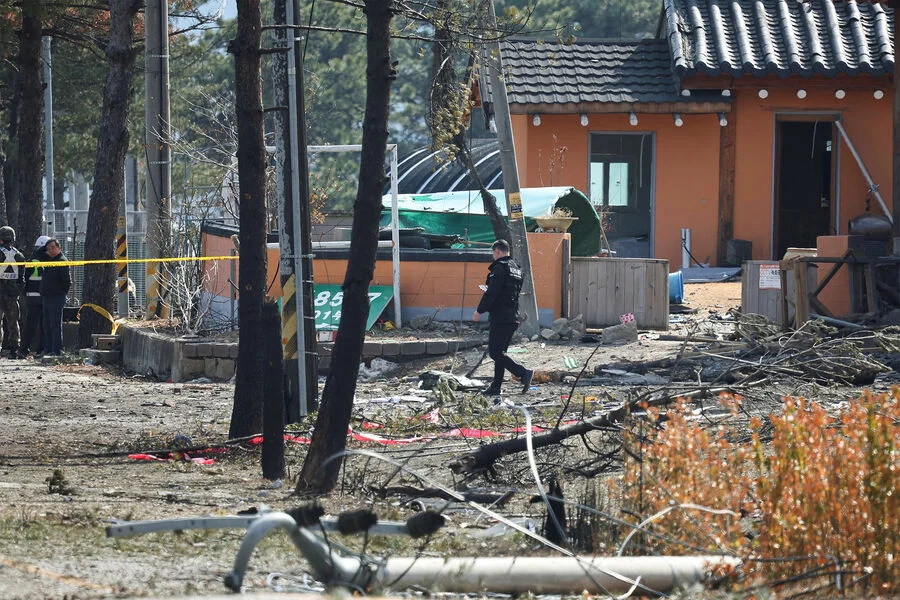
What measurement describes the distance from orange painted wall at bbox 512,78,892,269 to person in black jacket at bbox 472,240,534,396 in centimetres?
948

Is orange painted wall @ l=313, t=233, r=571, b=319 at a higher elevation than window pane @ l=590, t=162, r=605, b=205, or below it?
below

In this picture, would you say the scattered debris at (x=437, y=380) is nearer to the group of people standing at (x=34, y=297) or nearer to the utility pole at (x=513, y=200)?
the utility pole at (x=513, y=200)

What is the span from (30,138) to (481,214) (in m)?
8.95

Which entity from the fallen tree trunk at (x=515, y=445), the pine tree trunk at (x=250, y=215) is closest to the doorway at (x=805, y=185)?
the pine tree trunk at (x=250, y=215)

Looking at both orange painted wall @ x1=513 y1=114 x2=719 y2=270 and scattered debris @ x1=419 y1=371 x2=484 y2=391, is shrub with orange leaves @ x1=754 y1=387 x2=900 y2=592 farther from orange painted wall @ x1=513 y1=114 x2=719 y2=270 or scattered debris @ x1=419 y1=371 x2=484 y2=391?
orange painted wall @ x1=513 y1=114 x2=719 y2=270

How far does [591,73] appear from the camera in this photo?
22.7m

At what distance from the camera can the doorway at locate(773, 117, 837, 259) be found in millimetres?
23344

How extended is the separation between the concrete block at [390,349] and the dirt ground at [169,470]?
0.78 feet

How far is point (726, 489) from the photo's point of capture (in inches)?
244

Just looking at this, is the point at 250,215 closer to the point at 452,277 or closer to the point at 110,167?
the point at 452,277

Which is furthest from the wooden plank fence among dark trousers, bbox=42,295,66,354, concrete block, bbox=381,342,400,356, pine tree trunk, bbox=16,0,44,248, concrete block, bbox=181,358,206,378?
pine tree trunk, bbox=16,0,44,248

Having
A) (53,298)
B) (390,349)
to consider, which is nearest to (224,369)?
(390,349)

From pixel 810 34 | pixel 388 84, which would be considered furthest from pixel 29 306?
pixel 810 34

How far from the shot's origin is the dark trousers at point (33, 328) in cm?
1872
